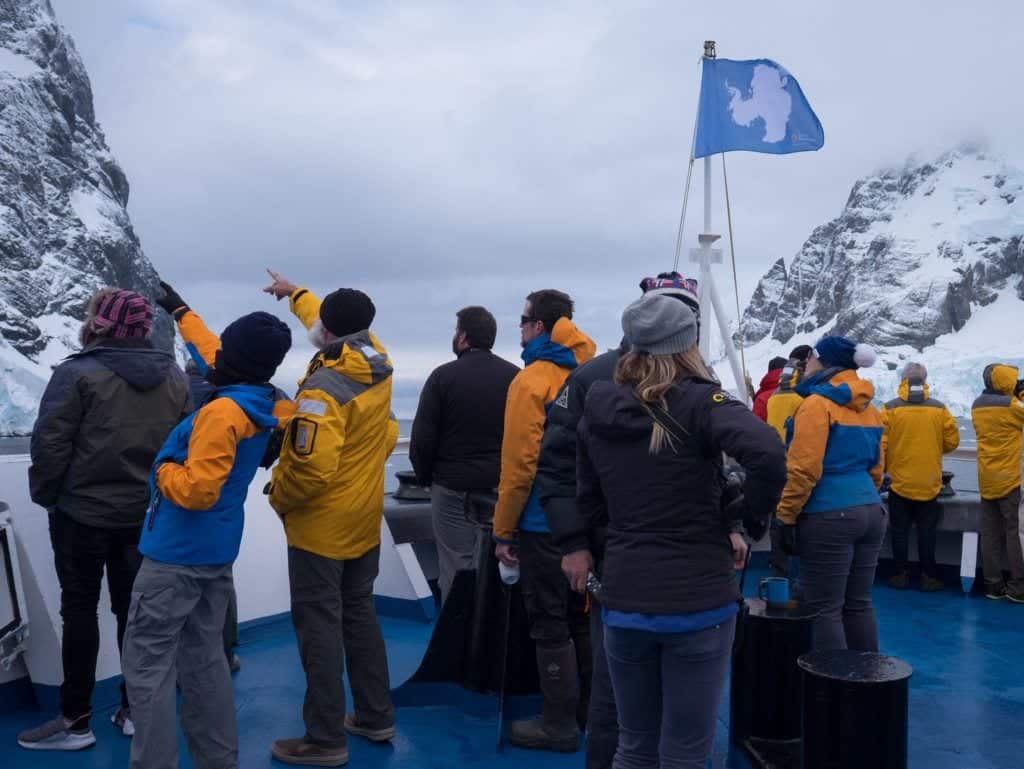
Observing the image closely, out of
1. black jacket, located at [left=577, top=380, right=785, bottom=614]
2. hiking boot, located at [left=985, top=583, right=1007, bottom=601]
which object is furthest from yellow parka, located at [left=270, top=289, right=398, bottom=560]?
hiking boot, located at [left=985, top=583, right=1007, bottom=601]

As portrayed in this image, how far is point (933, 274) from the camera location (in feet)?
541

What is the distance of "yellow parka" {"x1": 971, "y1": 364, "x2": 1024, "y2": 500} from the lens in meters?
5.94

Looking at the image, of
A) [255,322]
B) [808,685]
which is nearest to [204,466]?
[255,322]

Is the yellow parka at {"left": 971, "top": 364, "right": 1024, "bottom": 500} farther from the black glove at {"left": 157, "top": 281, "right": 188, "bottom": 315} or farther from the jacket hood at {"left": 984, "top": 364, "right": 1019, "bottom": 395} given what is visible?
the black glove at {"left": 157, "top": 281, "right": 188, "bottom": 315}

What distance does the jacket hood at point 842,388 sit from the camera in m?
3.52

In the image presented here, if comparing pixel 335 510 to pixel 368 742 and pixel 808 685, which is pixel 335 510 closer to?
pixel 368 742

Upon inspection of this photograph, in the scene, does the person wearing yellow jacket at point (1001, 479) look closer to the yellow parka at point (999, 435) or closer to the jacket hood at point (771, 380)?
the yellow parka at point (999, 435)

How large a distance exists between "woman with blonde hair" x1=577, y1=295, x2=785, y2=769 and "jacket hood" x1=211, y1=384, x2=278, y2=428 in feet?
3.29

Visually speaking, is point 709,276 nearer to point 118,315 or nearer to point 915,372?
point 915,372

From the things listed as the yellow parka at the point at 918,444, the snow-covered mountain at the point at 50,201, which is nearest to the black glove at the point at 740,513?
the yellow parka at the point at 918,444

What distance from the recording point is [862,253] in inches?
7239

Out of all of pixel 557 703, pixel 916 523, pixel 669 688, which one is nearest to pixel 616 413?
pixel 669 688

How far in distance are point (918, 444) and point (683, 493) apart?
475cm

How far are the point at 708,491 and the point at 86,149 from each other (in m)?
161
